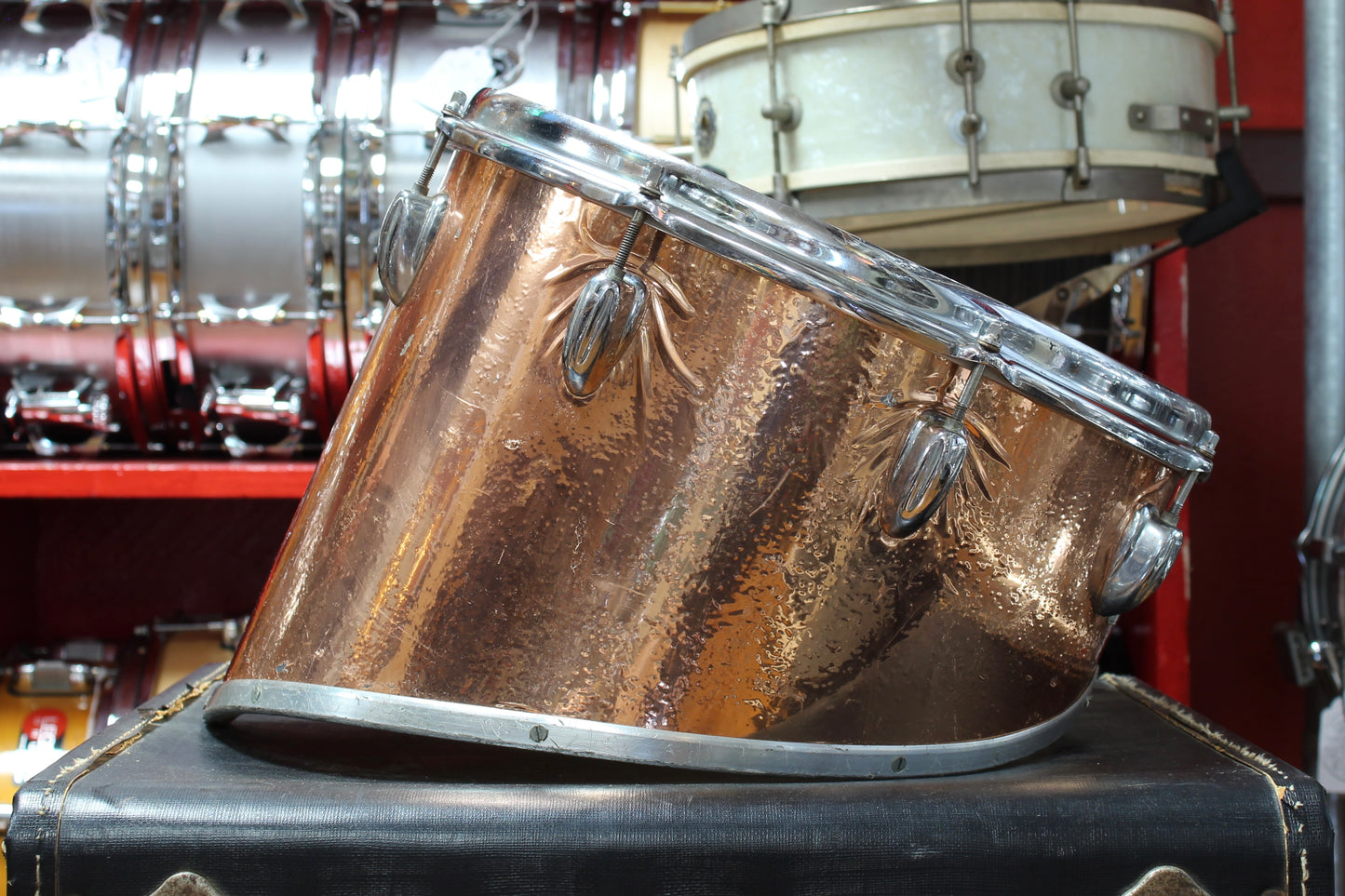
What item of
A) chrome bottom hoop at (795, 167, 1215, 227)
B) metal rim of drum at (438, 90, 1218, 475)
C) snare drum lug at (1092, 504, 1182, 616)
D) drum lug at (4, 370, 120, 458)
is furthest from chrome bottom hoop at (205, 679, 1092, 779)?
drum lug at (4, 370, 120, 458)

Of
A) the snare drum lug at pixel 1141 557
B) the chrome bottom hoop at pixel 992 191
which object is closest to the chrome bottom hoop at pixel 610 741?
the snare drum lug at pixel 1141 557

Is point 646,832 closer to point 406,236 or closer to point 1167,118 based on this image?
point 406,236

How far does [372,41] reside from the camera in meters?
1.53

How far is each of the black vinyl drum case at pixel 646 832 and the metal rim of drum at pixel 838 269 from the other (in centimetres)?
24

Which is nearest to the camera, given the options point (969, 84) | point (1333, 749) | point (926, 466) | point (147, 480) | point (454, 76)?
point (926, 466)

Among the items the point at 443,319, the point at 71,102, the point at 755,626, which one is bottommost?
the point at 755,626

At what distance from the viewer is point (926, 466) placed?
625 mm

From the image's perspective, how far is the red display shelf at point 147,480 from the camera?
4.50ft

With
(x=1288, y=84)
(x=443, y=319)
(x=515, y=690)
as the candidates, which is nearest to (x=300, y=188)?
(x=443, y=319)

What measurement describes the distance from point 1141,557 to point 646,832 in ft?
1.15

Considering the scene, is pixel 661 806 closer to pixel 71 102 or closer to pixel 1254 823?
pixel 1254 823

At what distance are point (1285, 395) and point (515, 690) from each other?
1.48 m

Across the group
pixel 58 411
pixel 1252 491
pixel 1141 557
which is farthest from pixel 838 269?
pixel 1252 491

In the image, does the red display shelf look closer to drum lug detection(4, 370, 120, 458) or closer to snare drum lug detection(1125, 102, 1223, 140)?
drum lug detection(4, 370, 120, 458)
